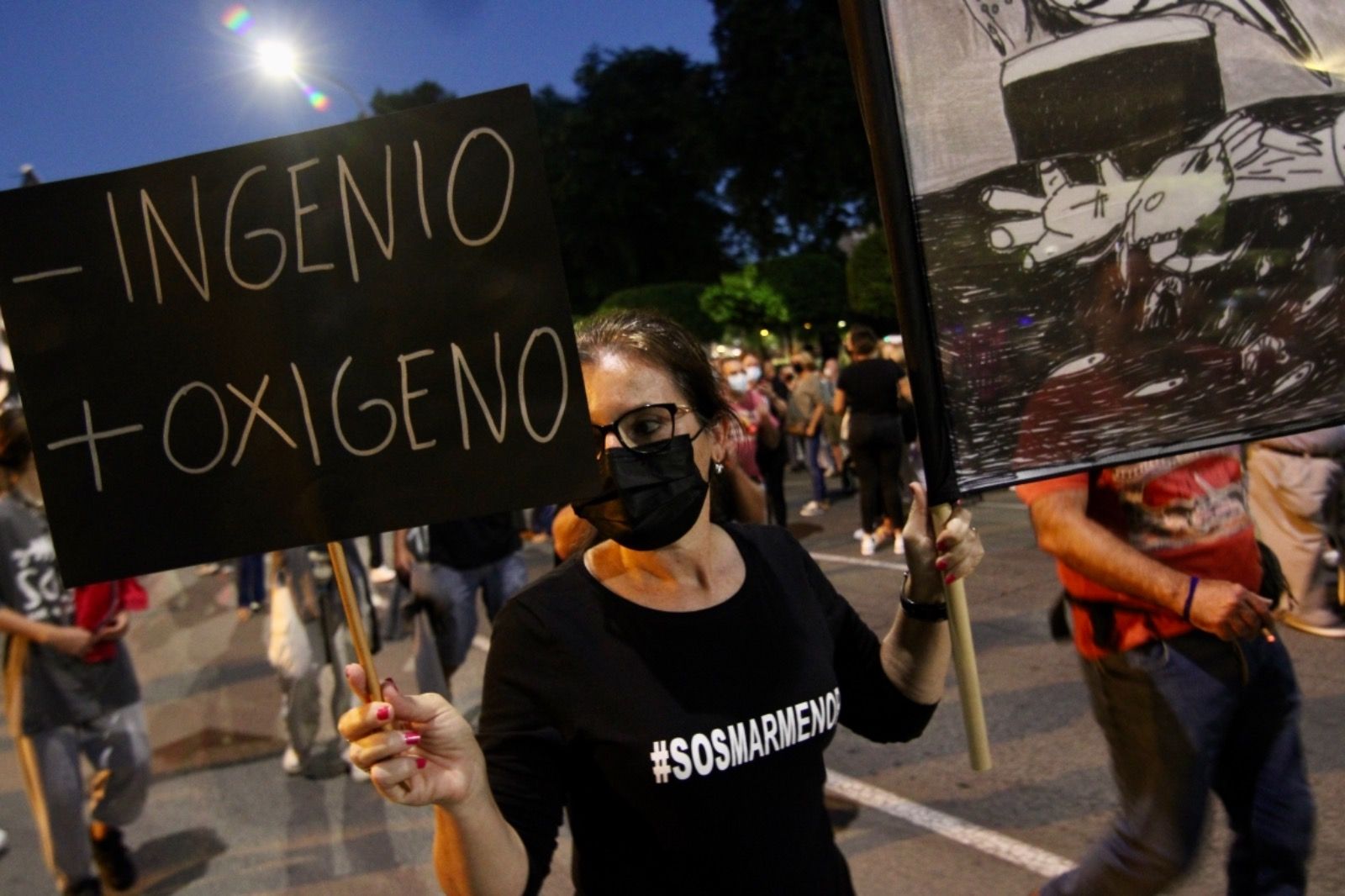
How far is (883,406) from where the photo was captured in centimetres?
923

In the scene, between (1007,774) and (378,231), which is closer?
(378,231)

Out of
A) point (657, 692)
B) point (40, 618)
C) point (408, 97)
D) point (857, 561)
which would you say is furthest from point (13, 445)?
point (408, 97)

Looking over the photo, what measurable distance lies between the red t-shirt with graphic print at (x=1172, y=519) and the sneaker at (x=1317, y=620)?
358 cm

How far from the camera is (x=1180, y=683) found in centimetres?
251

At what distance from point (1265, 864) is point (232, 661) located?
315 inches

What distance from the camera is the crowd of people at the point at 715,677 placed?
5.87 feet

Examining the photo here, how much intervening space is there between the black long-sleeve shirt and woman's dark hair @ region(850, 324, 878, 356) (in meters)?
7.25

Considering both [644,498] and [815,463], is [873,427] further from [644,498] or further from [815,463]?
[644,498]

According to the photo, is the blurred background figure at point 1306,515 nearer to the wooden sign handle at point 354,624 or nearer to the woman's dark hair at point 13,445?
the wooden sign handle at point 354,624

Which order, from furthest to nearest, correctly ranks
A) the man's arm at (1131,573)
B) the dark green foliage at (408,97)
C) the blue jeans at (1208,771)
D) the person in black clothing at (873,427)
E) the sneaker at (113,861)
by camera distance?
the dark green foliage at (408,97)
the person in black clothing at (873,427)
the sneaker at (113,861)
the blue jeans at (1208,771)
the man's arm at (1131,573)

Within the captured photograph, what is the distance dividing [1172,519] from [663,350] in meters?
1.28

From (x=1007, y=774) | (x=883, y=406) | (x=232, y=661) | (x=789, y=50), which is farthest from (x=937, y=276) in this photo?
(x=789, y=50)

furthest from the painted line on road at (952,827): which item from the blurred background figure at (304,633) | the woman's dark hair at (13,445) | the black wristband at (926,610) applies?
the woman's dark hair at (13,445)

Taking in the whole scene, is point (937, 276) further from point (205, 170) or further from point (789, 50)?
point (789, 50)
